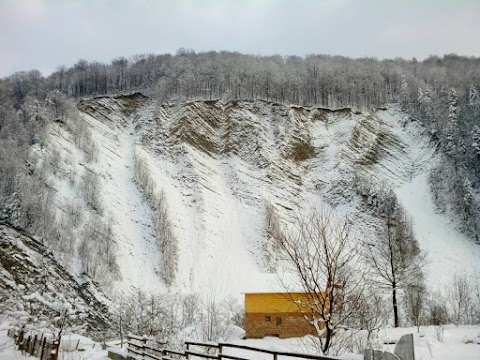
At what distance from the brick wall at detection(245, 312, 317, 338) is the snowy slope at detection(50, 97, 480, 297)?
1100 centimetres

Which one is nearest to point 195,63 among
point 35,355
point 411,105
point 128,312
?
point 411,105

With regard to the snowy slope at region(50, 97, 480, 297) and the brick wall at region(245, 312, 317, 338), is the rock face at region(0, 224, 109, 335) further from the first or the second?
the brick wall at region(245, 312, 317, 338)

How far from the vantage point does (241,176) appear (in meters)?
61.5

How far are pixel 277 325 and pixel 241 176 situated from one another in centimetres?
3255

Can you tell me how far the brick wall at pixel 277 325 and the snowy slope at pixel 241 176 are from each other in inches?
433

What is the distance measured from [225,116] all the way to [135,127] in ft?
49.7

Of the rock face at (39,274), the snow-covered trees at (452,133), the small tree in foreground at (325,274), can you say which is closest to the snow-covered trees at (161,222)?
the rock face at (39,274)

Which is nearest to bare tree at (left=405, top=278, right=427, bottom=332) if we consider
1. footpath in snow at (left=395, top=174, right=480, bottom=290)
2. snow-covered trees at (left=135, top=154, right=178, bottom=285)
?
footpath in snow at (left=395, top=174, right=480, bottom=290)

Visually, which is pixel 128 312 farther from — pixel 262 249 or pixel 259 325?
pixel 262 249

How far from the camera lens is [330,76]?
292 ft

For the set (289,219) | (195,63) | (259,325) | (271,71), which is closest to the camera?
(259,325)

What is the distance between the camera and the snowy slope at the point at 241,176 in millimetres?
48594

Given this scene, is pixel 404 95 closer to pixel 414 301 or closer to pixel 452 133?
pixel 452 133

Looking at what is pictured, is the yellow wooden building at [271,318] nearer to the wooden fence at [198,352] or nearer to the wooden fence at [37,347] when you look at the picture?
the wooden fence at [198,352]
